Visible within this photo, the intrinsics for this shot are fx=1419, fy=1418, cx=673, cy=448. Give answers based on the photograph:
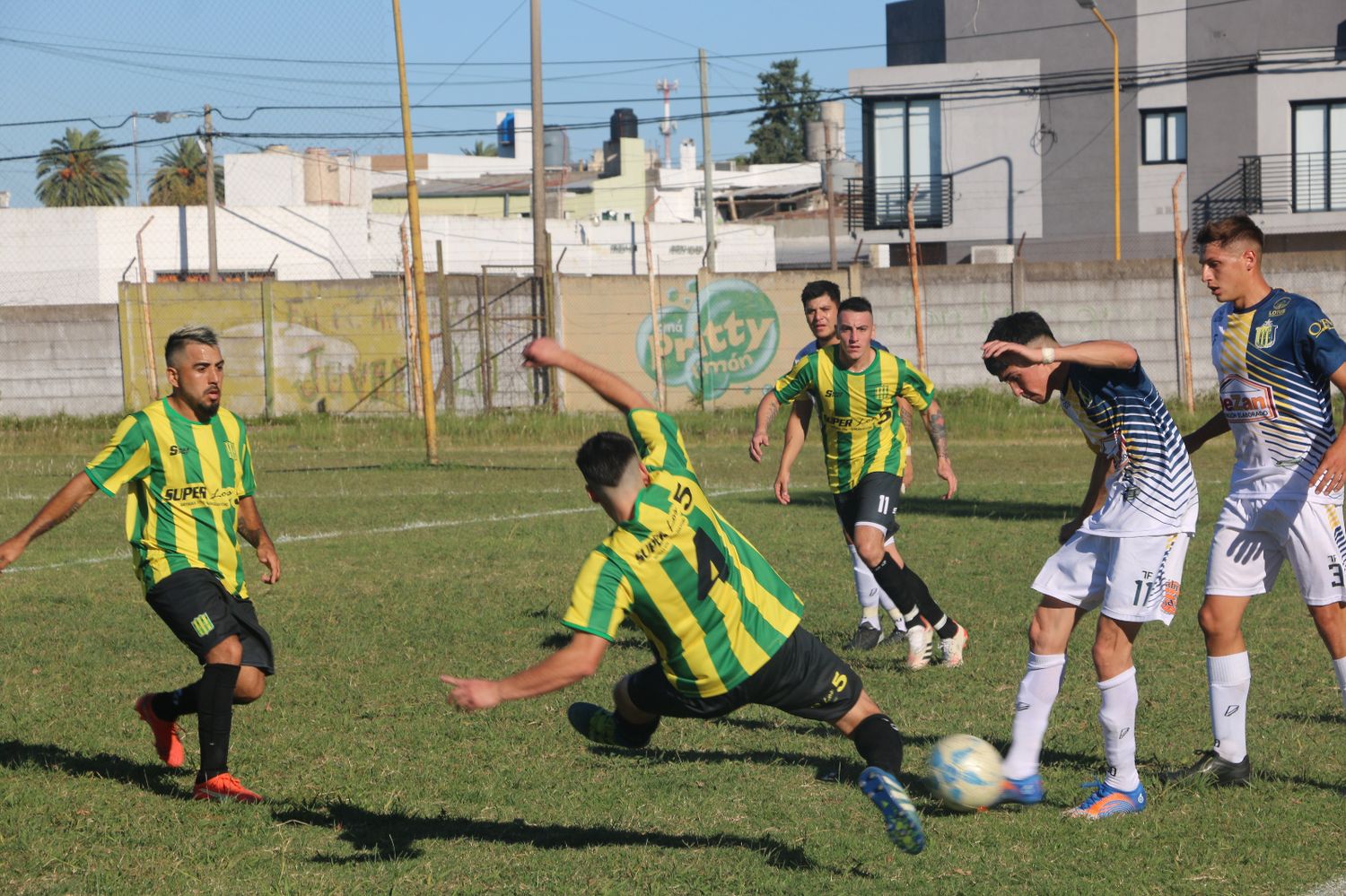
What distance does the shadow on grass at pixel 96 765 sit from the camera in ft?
21.0

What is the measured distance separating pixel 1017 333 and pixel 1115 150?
35.0 meters

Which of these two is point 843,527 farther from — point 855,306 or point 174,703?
point 174,703

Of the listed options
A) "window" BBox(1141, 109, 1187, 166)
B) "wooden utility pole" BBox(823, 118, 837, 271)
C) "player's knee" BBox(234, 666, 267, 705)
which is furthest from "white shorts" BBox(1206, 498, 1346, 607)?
"window" BBox(1141, 109, 1187, 166)

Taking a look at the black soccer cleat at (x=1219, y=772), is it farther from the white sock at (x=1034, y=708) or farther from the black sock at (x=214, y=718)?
the black sock at (x=214, y=718)

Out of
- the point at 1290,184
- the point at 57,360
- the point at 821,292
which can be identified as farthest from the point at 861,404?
the point at 1290,184

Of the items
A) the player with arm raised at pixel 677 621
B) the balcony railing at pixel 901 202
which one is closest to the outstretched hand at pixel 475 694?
the player with arm raised at pixel 677 621

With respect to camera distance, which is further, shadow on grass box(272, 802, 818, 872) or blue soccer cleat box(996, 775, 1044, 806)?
blue soccer cleat box(996, 775, 1044, 806)

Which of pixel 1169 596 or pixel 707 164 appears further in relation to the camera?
pixel 707 164

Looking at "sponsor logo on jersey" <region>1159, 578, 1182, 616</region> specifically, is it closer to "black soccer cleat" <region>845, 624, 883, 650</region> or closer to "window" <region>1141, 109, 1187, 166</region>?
"black soccer cleat" <region>845, 624, 883, 650</region>

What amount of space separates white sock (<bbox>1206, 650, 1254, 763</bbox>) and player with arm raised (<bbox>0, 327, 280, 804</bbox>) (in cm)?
406

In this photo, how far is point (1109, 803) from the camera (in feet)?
18.1

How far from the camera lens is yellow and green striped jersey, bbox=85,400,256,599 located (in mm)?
6156

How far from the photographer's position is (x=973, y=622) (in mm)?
9438

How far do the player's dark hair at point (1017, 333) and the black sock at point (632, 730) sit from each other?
1.87 m
